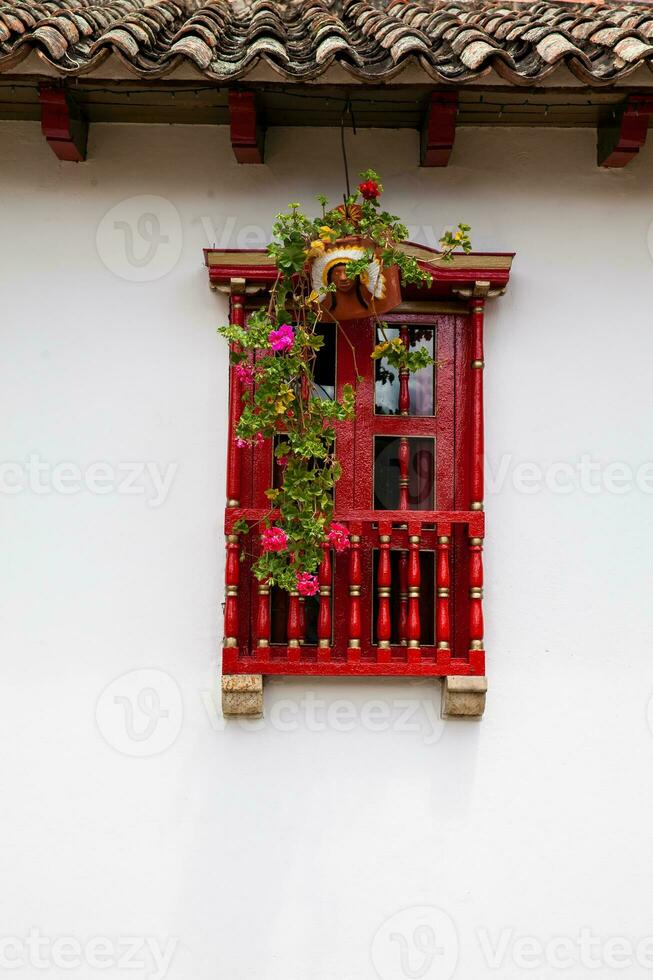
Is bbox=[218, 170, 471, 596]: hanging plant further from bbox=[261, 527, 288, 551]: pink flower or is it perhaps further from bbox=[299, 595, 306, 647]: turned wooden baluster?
bbox=[299, 595, 306, 647]: turned wooden baluster

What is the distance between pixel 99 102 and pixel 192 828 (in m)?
2.70

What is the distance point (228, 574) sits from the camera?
131 inches

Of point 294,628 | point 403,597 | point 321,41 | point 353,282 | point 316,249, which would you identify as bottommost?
point 294,628

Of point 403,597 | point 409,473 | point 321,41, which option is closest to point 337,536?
point 403,597

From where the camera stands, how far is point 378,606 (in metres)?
3.43

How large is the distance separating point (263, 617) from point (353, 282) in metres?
1.22

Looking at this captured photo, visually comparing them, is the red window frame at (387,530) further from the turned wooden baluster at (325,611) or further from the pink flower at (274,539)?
the pink flower at (274,539)

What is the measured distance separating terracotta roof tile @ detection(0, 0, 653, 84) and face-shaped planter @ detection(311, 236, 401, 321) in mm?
551

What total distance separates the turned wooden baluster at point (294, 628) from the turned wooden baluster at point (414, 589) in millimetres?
392

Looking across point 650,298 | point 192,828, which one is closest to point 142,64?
point 650,298

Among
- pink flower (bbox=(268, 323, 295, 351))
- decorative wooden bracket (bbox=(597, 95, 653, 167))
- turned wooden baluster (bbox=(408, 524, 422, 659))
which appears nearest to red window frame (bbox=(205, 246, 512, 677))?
turned wooden baluster (bbox=(408, 524, 422, 659))

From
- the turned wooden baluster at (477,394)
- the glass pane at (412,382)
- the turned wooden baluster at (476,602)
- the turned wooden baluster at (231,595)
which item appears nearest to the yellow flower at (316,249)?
the glass pane at (412,382)

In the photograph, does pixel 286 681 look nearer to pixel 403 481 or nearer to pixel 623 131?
pixel 403 481

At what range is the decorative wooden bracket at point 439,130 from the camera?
11.0 feet
